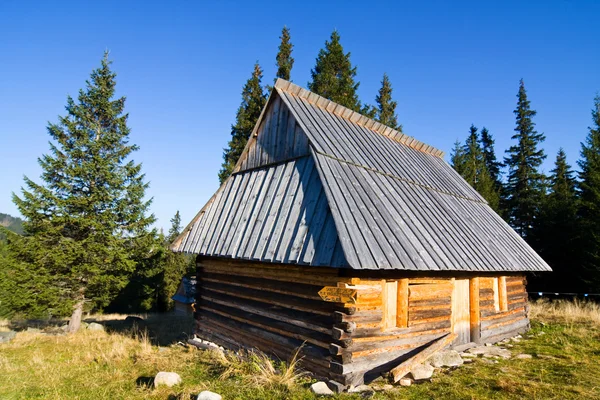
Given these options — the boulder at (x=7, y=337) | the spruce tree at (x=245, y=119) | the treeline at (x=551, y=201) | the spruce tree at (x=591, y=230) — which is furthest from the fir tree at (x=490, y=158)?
the boulder at (x=7, y=337)

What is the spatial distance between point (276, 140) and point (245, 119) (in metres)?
17.3

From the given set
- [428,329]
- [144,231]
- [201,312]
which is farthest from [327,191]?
[144,231]

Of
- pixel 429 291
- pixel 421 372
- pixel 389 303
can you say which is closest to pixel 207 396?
pixel 389 303

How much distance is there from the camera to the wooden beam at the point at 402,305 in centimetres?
795

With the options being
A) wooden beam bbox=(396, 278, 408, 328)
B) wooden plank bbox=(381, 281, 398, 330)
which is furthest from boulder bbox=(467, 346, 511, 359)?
wooden plank bbox=(381, 281, 398, 330)

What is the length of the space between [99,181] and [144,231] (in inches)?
127

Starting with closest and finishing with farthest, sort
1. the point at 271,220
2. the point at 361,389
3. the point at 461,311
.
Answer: the point at 361,389
the point at 271,220
the point at 461,311

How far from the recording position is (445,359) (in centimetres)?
846

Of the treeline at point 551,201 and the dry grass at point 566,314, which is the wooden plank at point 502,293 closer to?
the dry grass at point 566,314

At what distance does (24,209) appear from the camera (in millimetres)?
15484

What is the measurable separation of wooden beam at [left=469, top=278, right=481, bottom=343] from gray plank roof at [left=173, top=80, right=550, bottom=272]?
941 millimetres

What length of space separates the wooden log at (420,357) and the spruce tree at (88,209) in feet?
46.0

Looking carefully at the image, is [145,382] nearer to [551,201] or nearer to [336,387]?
[336,387]

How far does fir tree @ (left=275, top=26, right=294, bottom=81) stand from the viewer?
88.5 ft
